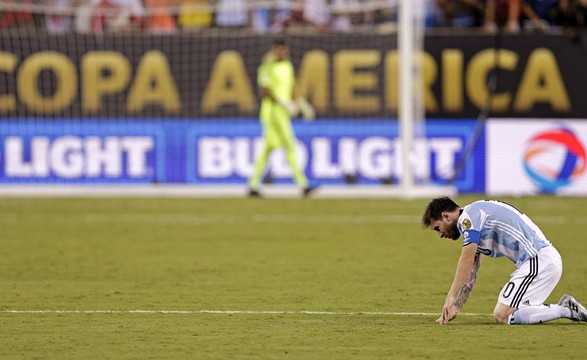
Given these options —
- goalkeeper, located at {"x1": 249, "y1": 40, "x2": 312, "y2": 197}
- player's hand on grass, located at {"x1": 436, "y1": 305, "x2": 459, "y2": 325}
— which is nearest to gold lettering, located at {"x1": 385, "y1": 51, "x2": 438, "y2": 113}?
goalkeeper, located at {"x1": 249, "y1": 40, "x2": 312, "y2": 197}

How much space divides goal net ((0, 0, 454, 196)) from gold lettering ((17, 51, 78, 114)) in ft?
0.06

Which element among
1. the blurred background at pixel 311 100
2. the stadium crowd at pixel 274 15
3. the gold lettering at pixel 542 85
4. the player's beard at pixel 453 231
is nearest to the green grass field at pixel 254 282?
the player's beard at pixel 453 231

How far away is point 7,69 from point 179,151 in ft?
11.3

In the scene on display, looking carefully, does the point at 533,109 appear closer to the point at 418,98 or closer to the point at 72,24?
the point at 418,98

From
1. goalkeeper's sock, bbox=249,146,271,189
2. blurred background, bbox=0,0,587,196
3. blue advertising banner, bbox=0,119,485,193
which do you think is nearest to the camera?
goalkeeper's sock, bbox=249,146,271,189

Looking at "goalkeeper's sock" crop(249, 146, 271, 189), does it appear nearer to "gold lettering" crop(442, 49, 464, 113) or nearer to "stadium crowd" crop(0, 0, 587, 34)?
"stadium crowd" crop(0, 0, 587, 34)

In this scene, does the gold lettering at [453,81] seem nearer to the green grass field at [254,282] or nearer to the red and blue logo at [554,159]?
the red and blue logo at [554,159]

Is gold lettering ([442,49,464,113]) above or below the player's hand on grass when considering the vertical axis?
above

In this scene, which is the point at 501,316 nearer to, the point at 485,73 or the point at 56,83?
the point at 485,73

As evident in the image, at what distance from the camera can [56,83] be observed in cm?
2364

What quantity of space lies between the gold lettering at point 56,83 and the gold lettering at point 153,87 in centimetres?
112

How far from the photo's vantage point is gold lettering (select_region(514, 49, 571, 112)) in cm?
2270

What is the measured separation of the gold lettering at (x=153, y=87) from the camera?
77.1ft

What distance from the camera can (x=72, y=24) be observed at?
81.0 ft
